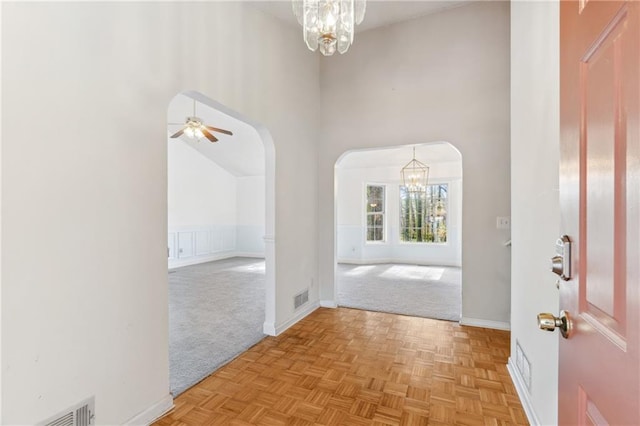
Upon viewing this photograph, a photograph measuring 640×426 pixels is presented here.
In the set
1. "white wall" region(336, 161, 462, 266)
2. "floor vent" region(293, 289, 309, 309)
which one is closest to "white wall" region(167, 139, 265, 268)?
"white wall" region(336, 161, 462, 266)

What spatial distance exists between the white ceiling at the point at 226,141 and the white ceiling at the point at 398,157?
2.05 meters

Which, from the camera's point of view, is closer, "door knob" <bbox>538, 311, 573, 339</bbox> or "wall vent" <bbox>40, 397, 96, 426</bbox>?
"door knob" <bbox>538, 311, 573, 339</bbox>

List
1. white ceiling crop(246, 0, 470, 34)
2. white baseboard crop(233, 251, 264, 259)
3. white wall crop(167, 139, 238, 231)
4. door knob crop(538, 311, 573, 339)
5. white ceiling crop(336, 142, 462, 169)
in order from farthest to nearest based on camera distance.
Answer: white baseboard crop(233, 251, 264, 259)
white wall crop(167, 139, 238, 231)
white ceiling crop(336, 142, 462, 169)
white ceiling crop(246, 0, 470, 34)
door knob crop(538, 311, 573, 339)

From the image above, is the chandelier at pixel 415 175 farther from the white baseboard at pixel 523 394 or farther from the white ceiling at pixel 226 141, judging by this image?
the white baseboard at pixel 523 394

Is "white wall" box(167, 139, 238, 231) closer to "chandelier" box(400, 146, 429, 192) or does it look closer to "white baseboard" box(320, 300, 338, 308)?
"white baseboard" box(320, 300, 338, 308)

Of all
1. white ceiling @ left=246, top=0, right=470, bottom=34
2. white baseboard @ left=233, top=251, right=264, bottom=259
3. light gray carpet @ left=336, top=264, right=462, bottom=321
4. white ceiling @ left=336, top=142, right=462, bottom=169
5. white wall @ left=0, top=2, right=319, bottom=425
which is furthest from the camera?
white baseboard @ left=233, top=251, right=264, bottom=259

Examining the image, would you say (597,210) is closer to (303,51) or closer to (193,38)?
(193,38)

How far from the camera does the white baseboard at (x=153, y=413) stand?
1.68 metres

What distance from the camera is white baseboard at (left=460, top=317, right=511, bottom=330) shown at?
308 centimetres

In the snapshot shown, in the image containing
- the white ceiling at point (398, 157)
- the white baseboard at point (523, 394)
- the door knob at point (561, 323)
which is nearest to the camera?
the door knob at point (561, 323)

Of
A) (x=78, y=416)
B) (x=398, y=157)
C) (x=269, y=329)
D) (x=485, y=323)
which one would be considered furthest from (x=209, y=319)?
(x=398, y=157)

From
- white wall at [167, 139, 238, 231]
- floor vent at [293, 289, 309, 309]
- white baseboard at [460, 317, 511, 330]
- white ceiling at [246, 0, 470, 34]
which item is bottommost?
white baseboard at [460, 317, 511, 330]

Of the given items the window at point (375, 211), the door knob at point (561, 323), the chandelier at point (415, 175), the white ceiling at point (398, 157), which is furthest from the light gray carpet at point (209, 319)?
the chandelier at point (415, 175)

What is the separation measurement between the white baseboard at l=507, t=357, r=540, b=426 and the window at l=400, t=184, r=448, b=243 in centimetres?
520
